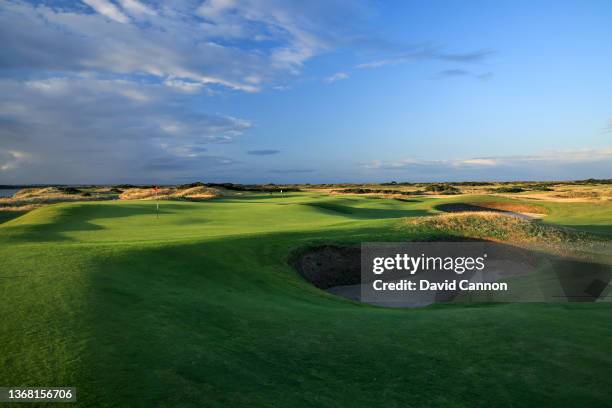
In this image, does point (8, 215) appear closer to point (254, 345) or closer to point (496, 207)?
point (254, 345)

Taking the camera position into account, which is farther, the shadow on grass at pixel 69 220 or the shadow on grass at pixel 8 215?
the shadow on grass at pixel 8 215

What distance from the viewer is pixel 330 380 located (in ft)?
24.9

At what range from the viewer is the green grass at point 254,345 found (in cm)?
670

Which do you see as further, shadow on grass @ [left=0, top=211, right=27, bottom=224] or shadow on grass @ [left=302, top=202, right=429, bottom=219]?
shadow on grass @ [left=302, top=202, right=429, bottom=219]

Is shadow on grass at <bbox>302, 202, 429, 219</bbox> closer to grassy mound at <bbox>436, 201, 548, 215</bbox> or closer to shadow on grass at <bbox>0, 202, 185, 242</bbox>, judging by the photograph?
grassy mound at <bbox>436, 201, 548, 215</bbox>

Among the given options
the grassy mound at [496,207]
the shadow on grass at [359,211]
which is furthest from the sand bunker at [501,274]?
the grassy mound at [496,207]

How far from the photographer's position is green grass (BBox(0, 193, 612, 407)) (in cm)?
670

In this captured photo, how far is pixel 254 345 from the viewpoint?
8945 millimetres

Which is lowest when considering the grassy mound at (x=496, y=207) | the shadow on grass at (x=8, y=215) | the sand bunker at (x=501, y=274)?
the sand bunker at (x=501, y=274)

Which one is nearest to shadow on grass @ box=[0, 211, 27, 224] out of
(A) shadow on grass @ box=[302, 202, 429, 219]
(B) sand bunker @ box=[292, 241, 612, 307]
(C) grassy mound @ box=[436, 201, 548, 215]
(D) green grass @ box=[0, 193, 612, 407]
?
(A) shadow on grass @ box=[302, 202, 429, 219]

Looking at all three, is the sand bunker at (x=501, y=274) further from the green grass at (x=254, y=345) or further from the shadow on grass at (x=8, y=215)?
the shadow on grass at (x=8, y=215)

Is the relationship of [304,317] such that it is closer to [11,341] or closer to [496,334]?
[496,334]

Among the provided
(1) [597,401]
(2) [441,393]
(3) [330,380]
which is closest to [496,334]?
(1) [597,401]

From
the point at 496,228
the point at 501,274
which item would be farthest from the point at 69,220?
the point at 496,228
